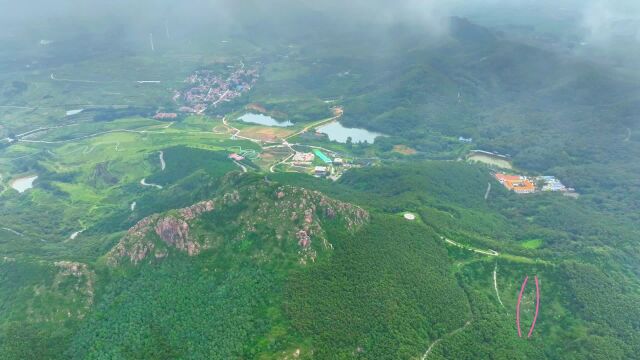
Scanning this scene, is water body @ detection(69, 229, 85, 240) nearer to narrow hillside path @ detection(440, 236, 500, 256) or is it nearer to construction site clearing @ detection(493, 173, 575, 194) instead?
narrow hillside path @ detection(440, 236, 500, 256)

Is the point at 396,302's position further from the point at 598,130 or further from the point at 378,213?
the point at 598,130

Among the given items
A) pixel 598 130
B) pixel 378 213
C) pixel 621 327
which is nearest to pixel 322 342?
pixel 378 213

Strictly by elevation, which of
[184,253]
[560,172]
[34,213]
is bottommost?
[34,213]

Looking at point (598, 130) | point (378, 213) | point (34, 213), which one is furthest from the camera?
point (598, 130)

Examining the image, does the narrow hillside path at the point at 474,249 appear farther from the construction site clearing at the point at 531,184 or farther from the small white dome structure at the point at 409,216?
the construction site clearing at the point at 531,184

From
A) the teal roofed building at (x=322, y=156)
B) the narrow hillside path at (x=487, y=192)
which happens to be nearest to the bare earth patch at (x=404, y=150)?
the teal roofed building at (x=322, y=156)

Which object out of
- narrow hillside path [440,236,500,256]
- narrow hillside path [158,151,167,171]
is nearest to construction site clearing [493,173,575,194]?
narrow hillside path [440,236,500,256]
